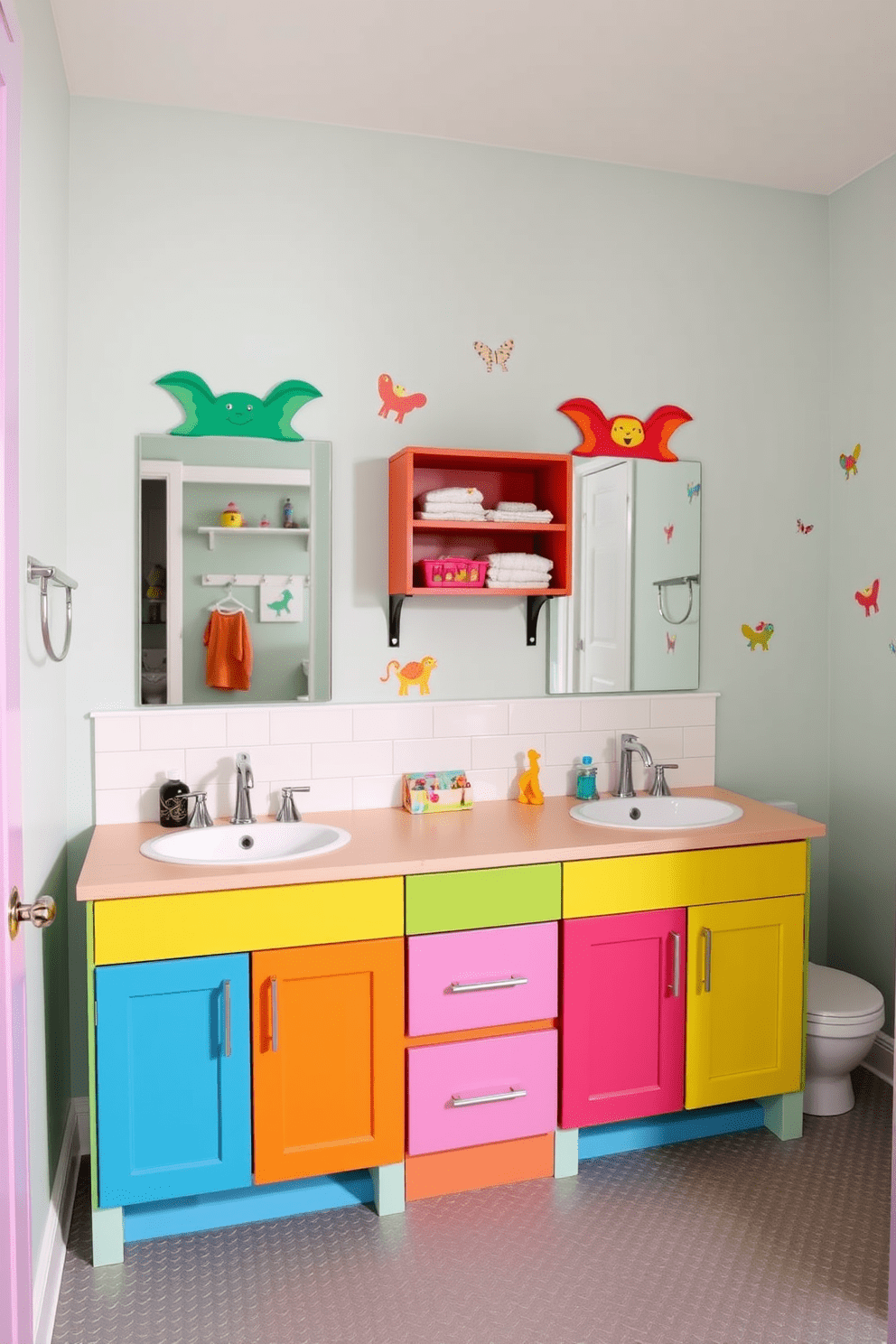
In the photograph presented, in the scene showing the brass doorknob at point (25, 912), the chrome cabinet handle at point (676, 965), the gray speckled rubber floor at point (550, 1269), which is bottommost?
the gray speckled rubber floor at point (550, 1269)

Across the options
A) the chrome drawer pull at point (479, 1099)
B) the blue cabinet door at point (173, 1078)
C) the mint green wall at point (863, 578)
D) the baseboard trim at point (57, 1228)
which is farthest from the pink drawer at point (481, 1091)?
the mint green wall at point (863, 578)

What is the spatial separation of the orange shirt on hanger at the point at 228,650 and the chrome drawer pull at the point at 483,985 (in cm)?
97

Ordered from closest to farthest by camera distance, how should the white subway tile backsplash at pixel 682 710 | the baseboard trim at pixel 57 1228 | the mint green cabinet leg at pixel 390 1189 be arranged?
the baseboard trim at pixel 57 1228 → the mint green cabinet leg at pixel 390 1189 → the white subway tile backsplash at pixel 682 710

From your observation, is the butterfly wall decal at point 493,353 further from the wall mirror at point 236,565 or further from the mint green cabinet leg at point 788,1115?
the mint green cabinet leg at point 788,1115

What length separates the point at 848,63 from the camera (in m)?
2.49

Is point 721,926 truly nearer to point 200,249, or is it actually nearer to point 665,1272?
point 665,1272

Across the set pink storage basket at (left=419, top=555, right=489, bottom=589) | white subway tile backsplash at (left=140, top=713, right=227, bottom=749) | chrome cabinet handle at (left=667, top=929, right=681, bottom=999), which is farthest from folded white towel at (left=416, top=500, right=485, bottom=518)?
chrome cabinet handle at (left=667, top=929, right=681, bottom=999)

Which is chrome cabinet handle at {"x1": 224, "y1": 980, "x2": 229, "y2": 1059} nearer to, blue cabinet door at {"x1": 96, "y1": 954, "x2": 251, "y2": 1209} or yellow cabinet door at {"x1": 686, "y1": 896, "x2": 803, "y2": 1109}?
blue cabinet door at {"x1": 96, "y1": 954, "x2": 251, "y2": 1209}

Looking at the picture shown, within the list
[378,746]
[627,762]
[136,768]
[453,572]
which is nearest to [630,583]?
[627,762]

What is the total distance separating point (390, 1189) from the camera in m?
2.39

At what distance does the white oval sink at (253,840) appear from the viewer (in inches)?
97.4

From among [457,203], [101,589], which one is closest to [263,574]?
[101,589]

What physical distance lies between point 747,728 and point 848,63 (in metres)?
1.86

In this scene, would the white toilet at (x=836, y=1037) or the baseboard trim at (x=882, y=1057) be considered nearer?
the white toilet at (x=836, y=1037)
